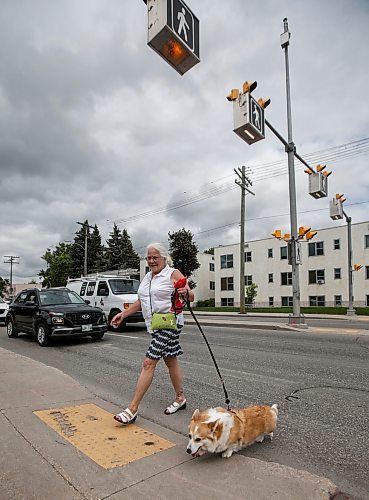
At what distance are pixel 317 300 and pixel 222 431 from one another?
3897 cm

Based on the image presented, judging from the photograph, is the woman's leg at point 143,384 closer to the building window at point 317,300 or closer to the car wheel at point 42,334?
the car wheel at point 42,334

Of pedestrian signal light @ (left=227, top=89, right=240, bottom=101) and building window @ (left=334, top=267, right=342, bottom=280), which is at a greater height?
pedestrian signal light @ (left=227, top=89, right=240, bottom=101)

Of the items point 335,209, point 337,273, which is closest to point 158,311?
point 335,209

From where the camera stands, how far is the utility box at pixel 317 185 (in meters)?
14.9

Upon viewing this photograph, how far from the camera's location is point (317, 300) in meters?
39.4

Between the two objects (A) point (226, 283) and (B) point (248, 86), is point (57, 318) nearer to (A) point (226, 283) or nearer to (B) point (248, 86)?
(B) point (248, 86)

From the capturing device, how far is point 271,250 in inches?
1704

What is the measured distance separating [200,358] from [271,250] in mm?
36566

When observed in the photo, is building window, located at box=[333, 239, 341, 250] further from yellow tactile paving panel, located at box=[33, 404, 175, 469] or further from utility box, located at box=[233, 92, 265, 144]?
yellow tactile paving panel, located at box=[33, 404, 175, 469]

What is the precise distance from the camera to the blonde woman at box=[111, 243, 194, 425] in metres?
3.94

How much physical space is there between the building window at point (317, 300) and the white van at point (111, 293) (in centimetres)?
2874

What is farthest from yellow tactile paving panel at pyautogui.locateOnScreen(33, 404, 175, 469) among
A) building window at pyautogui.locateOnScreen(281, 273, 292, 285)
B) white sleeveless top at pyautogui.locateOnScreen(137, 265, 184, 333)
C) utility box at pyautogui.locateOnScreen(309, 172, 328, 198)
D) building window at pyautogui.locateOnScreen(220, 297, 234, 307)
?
building window at pyautogui.locateOnScreen(220, 297, 234, 307)

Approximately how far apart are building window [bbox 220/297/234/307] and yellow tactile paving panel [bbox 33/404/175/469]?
4393 cm

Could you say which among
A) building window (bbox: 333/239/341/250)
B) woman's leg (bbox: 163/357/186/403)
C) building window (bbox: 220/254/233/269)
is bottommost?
woman's leg (bbox: 163/357/186/403)
